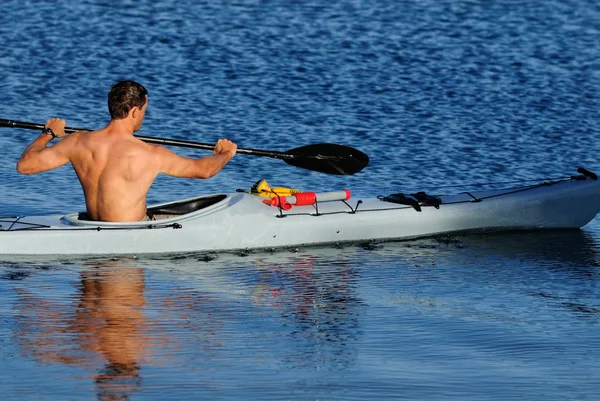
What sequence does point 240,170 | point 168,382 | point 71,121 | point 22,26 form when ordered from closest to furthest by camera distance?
point 168,382 < point 240,170 < point 71,121 < point 22,26

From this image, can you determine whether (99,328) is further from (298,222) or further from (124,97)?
(298,222)

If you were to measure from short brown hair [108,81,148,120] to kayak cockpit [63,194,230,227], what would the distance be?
2.74ft

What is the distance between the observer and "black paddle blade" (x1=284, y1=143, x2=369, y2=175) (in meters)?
11.2

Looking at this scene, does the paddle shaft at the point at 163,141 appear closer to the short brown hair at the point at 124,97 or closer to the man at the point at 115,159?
the man at the point at 115,159

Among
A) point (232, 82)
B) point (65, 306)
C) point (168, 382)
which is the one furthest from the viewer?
point (232, 82)

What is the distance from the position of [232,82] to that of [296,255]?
752cm

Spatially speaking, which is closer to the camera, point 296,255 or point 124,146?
point 124,146

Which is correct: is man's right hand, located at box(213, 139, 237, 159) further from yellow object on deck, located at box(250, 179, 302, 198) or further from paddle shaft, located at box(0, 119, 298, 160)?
yellow object on deck, located at box(250, 179, 302, 198)

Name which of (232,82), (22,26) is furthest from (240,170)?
(22,26)

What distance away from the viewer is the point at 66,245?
32.0ft

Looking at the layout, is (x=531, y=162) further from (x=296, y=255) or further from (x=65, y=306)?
(x=65, y=306)

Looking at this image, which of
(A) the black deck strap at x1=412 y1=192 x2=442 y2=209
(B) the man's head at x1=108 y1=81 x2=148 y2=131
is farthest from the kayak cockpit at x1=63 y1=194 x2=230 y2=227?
(A) the black deck strap at x1=412 y1=192 x2=442 y2=209

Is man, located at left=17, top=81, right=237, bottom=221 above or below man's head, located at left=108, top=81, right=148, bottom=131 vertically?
below

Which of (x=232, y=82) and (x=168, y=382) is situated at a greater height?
(x=232, y=82)
